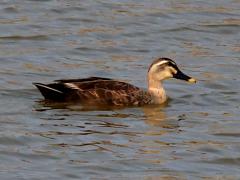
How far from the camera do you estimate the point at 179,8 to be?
23.4 m

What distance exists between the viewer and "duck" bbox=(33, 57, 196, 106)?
17109 mm

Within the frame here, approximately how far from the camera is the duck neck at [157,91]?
17719 millimetres

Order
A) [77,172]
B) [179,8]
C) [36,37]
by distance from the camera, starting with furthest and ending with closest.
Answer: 1. [179,8]
2. [36,37]
3. [77,172]

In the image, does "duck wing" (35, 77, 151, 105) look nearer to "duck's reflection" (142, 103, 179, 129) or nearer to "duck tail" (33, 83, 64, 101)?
"duck tail" (33, 83, 64, 101)

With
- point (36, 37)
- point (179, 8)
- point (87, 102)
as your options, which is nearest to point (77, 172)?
point (87, 102)

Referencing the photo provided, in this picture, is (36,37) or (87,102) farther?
(36,37)

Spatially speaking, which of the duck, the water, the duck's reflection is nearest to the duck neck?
the duck

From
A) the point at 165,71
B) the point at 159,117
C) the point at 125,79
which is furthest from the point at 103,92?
the point at 125,79

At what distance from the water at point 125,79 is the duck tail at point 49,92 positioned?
0.18 metres

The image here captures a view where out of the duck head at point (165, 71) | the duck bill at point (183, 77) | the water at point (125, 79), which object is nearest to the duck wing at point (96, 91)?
the water at point (125, 79)

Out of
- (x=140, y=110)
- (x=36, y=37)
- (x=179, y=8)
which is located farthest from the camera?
(x=179, y=8)

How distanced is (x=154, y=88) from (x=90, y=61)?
204cm

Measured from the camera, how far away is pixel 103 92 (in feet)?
57.1

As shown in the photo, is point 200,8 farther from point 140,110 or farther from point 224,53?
point 140,110
